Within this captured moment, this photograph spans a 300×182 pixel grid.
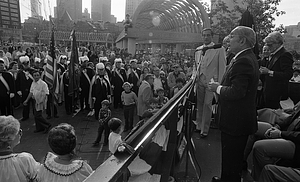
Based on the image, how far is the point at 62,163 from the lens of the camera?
2.40 meters

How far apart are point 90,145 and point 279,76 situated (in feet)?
16.3

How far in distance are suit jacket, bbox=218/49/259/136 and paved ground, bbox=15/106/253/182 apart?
0.94m

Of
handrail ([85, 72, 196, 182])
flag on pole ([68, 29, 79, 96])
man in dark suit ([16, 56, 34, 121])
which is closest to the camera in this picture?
handrail ([85, 72, 196, 182])

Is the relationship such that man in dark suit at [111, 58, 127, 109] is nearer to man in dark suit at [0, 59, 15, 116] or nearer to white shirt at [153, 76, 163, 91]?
white shirt at [153, 76, 163, 91]

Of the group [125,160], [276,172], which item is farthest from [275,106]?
[125,160]

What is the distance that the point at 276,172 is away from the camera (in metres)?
2.28

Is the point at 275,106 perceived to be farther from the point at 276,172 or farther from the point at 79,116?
the point at 79,116

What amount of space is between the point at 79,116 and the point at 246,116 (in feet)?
25.5

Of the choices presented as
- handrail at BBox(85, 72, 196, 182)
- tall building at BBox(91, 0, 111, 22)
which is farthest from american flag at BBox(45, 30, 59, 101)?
tall building at BBox(91, 0, 111, 22)

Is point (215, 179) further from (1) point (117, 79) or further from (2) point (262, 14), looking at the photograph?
(2) point (262, 14)

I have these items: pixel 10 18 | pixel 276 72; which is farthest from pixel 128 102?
pixel 10 18

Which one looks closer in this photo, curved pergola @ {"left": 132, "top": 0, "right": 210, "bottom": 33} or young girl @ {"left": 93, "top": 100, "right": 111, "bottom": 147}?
young girl @ {"left": 93, "top": 100, "right": 111, "bottom": 147}

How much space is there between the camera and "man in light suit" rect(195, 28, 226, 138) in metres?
4.74

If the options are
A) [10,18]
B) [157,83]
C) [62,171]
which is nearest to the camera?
[62,171]
